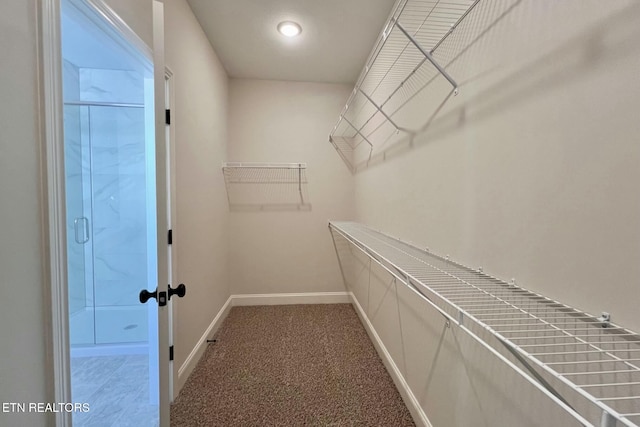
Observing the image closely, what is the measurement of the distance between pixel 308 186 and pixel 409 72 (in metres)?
1.81

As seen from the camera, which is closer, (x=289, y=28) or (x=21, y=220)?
(x=21, y=220)

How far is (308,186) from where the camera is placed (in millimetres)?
3146

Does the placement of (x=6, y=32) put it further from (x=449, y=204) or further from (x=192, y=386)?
(x=192, y=386)

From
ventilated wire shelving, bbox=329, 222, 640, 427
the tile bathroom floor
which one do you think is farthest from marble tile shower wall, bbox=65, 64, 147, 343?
ventilated wire shelving, bbox=329, 222, 640, 427

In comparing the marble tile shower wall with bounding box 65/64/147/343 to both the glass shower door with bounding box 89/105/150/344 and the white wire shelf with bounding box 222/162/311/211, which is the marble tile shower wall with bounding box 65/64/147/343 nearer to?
the glass shower door with bounding box 89/105/150/344

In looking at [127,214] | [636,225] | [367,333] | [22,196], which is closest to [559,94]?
[636,225]

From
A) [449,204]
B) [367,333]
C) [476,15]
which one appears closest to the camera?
[476,15]

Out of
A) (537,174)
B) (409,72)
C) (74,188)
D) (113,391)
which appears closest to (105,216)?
(74,188)

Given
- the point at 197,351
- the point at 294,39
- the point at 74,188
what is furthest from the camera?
the point at 74,188

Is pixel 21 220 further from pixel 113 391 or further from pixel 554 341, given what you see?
pixel 113 391

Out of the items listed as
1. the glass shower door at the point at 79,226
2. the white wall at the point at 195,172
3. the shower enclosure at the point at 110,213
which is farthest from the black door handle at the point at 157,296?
the glass shower door at the point at 79,226

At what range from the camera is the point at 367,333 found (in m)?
2.45

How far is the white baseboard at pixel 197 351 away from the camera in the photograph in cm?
176

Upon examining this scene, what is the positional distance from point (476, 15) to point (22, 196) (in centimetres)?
165
